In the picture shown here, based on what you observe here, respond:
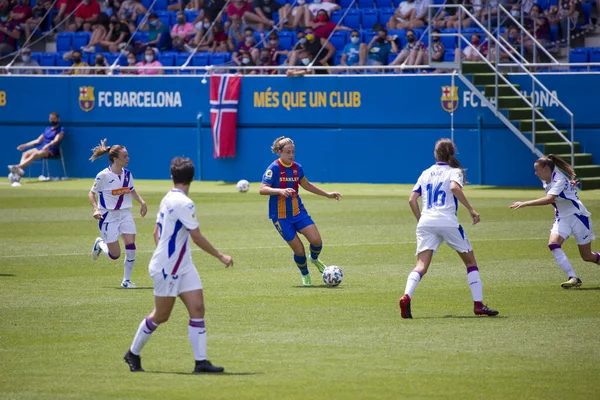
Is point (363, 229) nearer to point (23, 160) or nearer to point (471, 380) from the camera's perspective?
point (471, 380)

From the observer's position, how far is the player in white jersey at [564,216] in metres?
14.2

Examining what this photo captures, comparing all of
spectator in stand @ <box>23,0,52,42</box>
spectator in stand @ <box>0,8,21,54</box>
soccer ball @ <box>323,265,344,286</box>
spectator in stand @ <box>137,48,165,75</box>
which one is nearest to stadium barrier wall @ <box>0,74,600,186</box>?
spectator in stand @ <box>137,48,165,75</box>

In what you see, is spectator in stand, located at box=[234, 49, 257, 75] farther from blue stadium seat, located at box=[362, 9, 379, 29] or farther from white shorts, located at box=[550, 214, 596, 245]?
white shorts, located at box=[550, 214, 596, 245]

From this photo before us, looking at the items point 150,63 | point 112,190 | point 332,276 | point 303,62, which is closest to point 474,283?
point 332,276

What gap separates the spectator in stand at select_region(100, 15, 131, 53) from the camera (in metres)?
35.7

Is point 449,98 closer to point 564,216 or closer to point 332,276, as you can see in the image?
point 564,216

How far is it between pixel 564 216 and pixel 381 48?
1709 centimetres

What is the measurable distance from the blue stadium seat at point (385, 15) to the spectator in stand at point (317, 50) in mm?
1776

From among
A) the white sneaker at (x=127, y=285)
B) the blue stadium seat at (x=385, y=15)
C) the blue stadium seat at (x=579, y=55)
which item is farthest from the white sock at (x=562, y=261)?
the blue stadium seat at (x=385, y=15)

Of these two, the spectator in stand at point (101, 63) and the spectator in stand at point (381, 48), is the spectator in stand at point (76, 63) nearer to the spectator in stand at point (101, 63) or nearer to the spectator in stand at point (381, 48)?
the spectator in stand at point (101, 63)

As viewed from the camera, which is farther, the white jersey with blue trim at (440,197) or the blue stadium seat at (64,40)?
the blue stadium seat at (64,40)

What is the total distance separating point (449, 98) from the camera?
29875mm

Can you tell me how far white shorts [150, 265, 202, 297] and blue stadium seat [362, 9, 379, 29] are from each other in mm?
23825

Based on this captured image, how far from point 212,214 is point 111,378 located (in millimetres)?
15219
